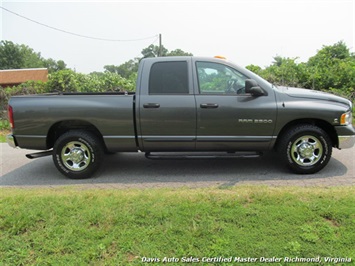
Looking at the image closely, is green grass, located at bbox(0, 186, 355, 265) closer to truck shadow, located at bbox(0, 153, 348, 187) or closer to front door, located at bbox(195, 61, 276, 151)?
truck shadow, located at bbox(0, 153, 348, 187)

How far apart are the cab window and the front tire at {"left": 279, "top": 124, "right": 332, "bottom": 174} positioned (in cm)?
106

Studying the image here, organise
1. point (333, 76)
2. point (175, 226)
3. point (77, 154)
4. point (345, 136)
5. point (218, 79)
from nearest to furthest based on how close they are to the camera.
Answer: point (175, 226), point (345, 136), point (218, 79), point (77, 154), point (333, 76)

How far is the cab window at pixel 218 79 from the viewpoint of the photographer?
14.4 ft

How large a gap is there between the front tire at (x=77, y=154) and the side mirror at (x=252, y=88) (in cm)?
253

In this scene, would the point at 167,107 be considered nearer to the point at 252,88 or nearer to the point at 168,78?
the point at 168,78

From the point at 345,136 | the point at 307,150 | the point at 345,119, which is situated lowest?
the point at 307,150

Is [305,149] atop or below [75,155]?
atop

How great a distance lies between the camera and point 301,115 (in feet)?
14.0

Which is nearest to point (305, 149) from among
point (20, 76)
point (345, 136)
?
point (345, 136)

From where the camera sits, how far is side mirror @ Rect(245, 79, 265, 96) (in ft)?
13.8

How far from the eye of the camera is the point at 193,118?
4309 mm

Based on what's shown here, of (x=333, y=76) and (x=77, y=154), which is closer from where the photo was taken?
(x=77, y=154)

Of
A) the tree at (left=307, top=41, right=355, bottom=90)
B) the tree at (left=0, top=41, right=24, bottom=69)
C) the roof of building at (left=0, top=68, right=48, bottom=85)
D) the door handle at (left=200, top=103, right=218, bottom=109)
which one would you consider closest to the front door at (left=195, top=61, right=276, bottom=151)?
the door handle at (left=200, top=103, right=218, bottom=109)

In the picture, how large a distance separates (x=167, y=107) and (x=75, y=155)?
1.71 m
